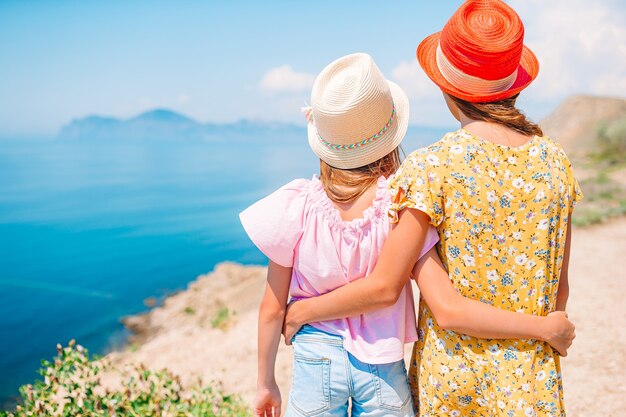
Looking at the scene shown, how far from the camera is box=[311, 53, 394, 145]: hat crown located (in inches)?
65.4

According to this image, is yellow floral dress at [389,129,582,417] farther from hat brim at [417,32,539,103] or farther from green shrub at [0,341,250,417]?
green shrub at [0,341,250,417]

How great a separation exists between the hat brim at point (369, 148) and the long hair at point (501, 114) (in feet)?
0.90

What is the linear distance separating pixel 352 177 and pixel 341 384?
0.65m

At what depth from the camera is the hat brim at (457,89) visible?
4.85 feet

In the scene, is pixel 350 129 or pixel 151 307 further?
pixel 151 307

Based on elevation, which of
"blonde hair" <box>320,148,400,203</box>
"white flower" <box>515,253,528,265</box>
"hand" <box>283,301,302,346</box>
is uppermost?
"blonde hair" <box>320,148,400,203</box>

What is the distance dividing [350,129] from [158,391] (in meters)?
2.28

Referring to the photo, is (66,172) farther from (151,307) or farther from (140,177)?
(151,307)

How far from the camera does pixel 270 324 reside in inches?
70.9

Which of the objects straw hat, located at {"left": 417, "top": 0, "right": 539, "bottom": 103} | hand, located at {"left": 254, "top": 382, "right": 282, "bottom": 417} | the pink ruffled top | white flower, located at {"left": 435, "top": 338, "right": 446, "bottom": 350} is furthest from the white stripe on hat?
hand, located at {"left": 254, "top": 382, "right": 282, "bottom": 417}

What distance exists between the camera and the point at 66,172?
56.4 metres

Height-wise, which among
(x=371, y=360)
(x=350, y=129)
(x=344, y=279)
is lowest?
(x=371, y=360)

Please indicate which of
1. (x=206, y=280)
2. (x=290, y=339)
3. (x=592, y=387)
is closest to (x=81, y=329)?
(x=206, y=280)

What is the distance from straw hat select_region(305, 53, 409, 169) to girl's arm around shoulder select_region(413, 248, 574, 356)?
0.41 meters
